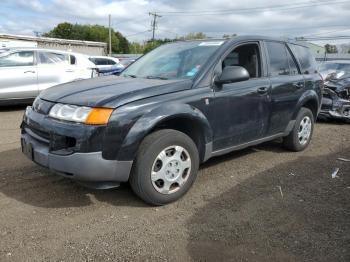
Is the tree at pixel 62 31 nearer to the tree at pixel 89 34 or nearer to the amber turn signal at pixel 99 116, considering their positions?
the tree at pixel 89 34

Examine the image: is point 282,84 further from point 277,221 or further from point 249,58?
point 277,221

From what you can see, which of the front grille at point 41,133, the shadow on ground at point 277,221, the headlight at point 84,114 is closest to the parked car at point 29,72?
the front grille at point 41,133

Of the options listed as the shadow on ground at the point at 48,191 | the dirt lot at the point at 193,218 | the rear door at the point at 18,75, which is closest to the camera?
the dirt lot at the point at 193,218

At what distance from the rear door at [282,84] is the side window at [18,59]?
6.67 meters

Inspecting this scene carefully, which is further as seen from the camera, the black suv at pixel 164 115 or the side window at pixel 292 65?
the side window at pixel 292 65

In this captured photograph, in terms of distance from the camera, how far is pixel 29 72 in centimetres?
974

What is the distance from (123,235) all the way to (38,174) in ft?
6.11

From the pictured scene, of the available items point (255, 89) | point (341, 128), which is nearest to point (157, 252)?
point (255, 89)

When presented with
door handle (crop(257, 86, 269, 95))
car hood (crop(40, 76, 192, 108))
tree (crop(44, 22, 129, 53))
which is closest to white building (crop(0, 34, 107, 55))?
car hood (crop(40, 76, 192, 108))

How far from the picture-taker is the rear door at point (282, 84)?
207 inches

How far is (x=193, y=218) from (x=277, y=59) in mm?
2837

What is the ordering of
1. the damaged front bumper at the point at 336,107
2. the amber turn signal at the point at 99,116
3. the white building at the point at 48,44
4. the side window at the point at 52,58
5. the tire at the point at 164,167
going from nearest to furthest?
the amber turn signal at the point at 99,116, the tire at the point at 164,167, the damaged front bumper at the point at 336,107, the side window at the point at 52,58, the white building at the point at 48,44

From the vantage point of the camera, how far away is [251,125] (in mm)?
4891

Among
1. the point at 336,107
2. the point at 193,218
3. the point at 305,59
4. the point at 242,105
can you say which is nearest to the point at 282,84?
the point at 242,105
